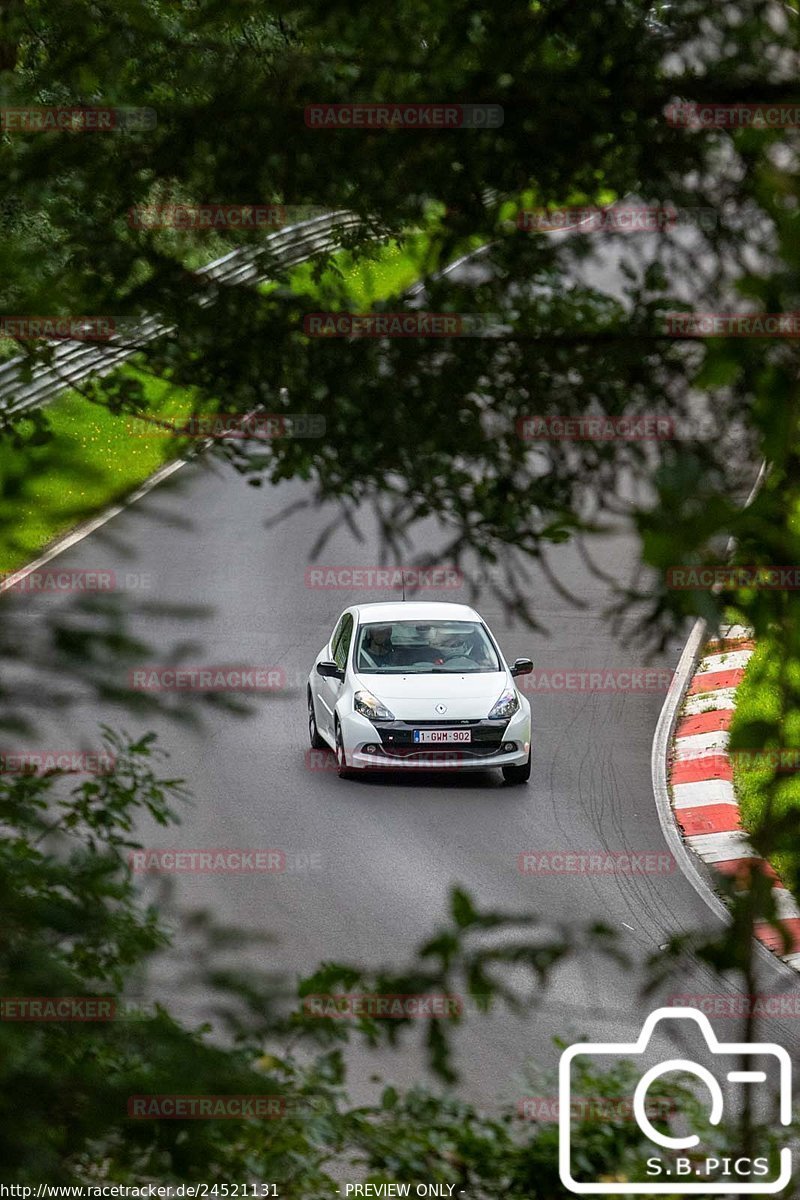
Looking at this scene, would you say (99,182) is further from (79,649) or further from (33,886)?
(33,886)

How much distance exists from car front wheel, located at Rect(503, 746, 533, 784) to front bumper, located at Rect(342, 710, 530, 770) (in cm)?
12

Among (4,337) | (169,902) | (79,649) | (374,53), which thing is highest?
(374,53)

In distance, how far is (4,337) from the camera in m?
3.57

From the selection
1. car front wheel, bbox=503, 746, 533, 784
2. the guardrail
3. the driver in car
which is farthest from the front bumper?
the guardrail

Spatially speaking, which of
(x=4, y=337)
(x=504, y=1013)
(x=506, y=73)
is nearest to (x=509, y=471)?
(x=506, y=73)

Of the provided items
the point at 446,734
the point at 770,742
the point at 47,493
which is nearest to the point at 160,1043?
the point at 47,493

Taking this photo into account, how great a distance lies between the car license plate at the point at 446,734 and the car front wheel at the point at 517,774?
589mm

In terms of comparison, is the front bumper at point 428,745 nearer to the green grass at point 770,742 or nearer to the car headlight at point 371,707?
the car headlight at point 371,707

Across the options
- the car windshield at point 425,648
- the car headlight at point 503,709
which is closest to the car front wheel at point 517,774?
the car headlight at point 503,709

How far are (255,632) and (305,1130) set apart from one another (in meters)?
13.8

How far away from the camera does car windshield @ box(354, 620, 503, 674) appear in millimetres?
14309

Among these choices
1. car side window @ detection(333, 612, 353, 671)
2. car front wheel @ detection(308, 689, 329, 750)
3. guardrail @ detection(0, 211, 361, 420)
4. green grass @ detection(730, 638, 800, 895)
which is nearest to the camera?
green grass @ detection(730, 638, 800, 895)

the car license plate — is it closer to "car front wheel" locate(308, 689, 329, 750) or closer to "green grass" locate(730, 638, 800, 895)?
"car front wheel" locate(308, 689, 329, 750)

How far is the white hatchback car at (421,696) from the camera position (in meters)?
13.8
